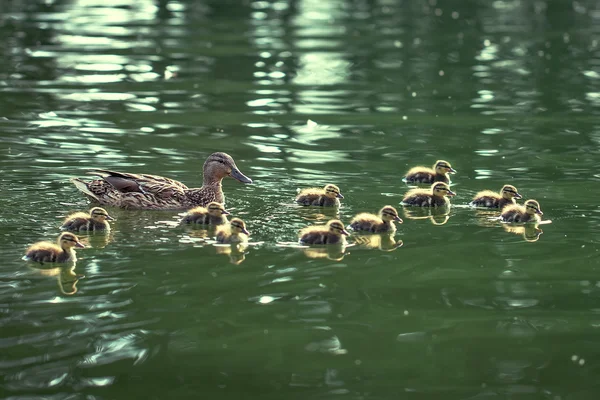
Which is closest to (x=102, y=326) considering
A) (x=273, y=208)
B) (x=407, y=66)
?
(x=273, y=208)

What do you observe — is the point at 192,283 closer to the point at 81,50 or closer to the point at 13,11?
the point at 81,50

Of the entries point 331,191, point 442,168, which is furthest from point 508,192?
A: point 331,191

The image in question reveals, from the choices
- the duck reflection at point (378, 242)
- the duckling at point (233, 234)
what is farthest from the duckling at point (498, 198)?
the duckling at point (233, 234)

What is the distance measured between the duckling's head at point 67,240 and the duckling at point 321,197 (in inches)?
95.1

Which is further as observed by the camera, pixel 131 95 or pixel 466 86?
pixel 466 86

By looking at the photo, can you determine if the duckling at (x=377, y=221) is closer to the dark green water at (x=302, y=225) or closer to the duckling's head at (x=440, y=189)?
the dark green water at (x=302, y=225)

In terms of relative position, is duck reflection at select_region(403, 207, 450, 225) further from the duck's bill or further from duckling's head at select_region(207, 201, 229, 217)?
duckling's head at select_region(207, 201, 229, 217)

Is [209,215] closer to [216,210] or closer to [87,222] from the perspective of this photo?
[216,210]

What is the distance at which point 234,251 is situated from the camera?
29.2 feet

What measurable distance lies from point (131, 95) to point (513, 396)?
11738 mm

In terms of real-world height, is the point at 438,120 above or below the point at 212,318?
below

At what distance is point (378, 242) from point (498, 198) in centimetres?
168

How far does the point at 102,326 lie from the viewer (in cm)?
713

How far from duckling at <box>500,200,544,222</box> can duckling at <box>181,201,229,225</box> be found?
224 centimetres
